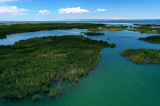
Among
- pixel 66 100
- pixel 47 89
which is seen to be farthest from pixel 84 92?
pixel 47 89

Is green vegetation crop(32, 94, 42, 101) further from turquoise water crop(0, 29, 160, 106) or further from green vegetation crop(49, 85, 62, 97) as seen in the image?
green vegetation crop(49, 85, 62, 97)

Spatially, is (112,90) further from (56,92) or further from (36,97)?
(36,97)

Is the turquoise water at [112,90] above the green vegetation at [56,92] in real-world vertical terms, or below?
below

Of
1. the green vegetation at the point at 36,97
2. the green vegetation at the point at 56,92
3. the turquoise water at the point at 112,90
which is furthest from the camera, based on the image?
the green vegetation at the point at 56,92

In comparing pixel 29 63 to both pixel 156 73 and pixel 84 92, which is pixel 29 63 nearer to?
pixel 84 92

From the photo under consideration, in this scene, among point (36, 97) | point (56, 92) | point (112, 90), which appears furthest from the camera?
point (112, 90)

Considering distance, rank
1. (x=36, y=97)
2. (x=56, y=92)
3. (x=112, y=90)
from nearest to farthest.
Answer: (x=36, y=97), (x=56, y=92), (x=112, y=90)

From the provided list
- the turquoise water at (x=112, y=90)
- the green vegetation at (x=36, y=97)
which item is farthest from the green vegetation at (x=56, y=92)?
the green vegetation at (x=36, y=97)

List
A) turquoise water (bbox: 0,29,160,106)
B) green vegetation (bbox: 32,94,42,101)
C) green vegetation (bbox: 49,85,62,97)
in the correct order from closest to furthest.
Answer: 1. green vegetation (bbox: 32,94,42,101)
2. turquoise water (bbox: 0,29,160,106)
3. green vegetation (bbox: 49,85,62,97)

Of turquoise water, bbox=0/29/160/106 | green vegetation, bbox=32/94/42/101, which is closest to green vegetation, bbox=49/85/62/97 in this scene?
turquoise water, bbox=0/29/160/106

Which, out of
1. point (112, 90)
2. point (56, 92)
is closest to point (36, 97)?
point (56, 92)

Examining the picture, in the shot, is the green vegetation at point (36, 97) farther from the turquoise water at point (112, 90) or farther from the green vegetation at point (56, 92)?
the green vegetation at point (56, 92)

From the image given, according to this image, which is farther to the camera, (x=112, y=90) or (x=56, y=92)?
(x=112, y=90)
